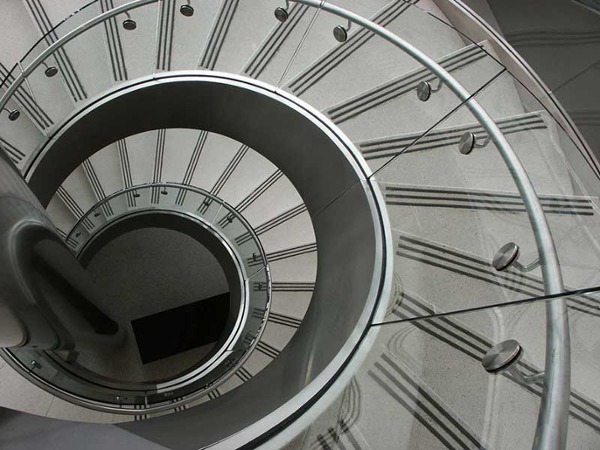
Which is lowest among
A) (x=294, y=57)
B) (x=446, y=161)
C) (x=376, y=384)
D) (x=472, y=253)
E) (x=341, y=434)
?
(x=341, y=434)

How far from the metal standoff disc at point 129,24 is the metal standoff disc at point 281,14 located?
57.5 inches

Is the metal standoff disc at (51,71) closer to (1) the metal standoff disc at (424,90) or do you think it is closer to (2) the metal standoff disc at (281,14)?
(2) the metal standoff disc at (281,14)

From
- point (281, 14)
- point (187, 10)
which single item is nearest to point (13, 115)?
point (187, 10)

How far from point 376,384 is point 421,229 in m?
1.34

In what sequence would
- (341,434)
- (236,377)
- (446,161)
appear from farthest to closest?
1. (236,377)
2. (446,161)
3. (341,434)

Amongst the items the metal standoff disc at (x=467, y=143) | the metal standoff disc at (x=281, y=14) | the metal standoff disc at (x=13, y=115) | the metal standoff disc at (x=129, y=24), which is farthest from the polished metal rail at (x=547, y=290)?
the metal standoff disc at (x=13, y=115)

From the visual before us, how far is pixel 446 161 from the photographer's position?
3980mm

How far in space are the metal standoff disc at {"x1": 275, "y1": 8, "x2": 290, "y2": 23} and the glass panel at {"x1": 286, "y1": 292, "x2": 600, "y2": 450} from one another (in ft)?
10.5

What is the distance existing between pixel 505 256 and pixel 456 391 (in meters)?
0.95

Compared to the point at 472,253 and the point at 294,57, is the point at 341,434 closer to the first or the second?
the point at 472,253

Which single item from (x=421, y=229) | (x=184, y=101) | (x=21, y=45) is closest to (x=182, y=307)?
(x=184, y=101)

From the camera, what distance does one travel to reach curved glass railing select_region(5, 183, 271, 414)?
6430 millimetres

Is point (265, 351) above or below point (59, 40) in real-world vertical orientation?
below

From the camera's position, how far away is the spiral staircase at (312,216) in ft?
9.51
